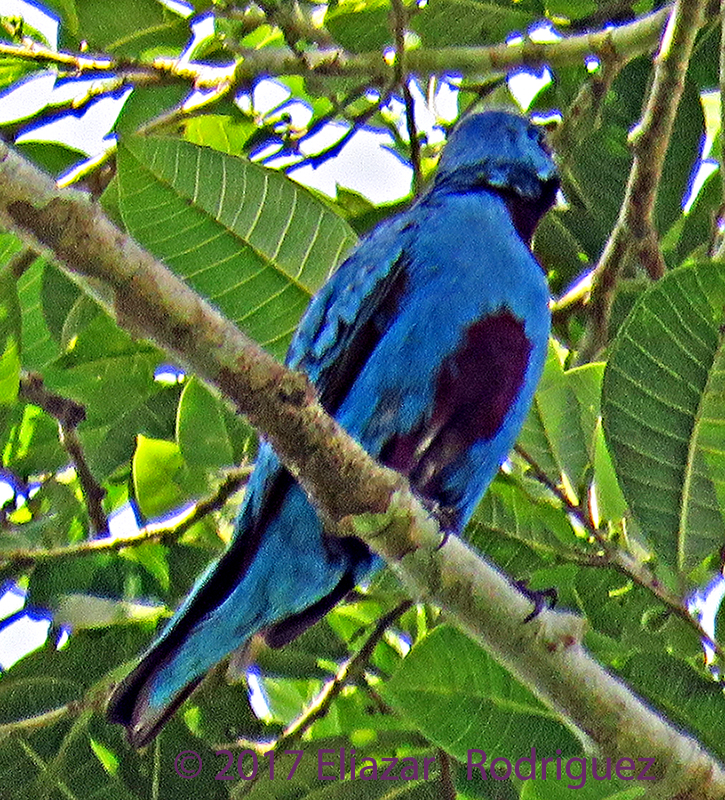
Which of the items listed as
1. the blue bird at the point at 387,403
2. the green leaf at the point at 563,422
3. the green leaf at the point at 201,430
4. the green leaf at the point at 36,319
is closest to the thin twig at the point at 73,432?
the green leaf at the point at 36,319

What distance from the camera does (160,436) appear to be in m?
3.93

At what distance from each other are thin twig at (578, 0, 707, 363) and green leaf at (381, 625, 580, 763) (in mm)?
1314

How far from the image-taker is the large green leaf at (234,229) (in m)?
3.07

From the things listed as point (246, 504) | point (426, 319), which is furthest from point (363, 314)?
Result: point (246, 504)

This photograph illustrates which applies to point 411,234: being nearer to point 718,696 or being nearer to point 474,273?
point 474,273

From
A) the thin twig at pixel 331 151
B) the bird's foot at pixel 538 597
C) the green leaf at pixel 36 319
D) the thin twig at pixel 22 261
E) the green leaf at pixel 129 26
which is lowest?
the bird's foot at pixel 538 597

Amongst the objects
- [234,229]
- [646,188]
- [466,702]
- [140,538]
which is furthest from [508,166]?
[466,702]

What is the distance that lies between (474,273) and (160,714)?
1.26m

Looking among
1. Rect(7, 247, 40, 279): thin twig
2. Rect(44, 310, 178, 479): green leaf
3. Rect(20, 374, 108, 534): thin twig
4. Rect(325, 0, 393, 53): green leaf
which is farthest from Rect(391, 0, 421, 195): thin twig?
Rect(20, 374, 108, 534): thin twig

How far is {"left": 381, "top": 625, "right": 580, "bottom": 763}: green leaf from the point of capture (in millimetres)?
2691

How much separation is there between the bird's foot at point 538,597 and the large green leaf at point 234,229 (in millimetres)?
878

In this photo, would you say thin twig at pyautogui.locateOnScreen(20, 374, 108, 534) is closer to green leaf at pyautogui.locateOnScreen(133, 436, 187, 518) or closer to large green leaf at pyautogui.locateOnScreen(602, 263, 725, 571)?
green leaf at pyautogui.locateOnScreen(133, 436, 187, 518)

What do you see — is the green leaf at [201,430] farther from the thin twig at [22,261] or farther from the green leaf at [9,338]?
the thin twig at [22,261]

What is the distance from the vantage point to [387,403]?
3.13 metres
